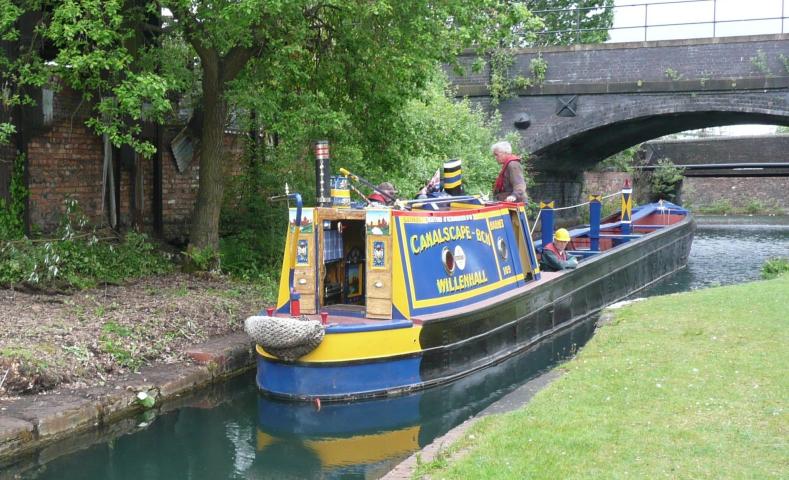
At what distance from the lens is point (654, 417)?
550 centimetres

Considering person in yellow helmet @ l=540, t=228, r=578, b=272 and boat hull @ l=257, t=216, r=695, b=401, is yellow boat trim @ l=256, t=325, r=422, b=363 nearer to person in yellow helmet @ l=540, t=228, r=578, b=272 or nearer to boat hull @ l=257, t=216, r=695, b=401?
boat hull @ l=257, t=216, r=695, b=401

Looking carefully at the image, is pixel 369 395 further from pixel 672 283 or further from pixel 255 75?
pixel 672 283

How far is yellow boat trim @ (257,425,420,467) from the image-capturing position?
6.58 meters

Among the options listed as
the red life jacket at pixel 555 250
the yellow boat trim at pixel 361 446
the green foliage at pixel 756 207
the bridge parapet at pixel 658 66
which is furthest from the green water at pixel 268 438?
the green foliage at pixel 756 207

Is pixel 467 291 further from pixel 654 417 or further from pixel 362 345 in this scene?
pixel 654 417

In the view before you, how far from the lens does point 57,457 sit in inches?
245

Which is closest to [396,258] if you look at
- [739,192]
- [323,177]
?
[323,177]

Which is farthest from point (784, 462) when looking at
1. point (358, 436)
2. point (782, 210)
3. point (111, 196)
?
point (782, 210)

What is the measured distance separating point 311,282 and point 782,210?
121 feet

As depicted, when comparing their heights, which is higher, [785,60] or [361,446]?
[785,60]

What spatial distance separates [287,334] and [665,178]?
26.0 metres

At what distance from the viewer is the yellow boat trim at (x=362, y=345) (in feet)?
24.6

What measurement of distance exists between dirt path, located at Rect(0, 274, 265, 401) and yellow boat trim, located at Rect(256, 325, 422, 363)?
121 cm

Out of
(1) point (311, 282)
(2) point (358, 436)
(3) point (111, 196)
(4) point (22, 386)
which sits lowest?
(2) point (358, 436)
